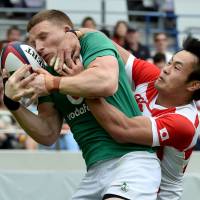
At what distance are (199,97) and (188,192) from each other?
4.48 feet

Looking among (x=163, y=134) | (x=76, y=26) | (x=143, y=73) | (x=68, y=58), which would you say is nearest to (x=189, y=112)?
(x=163, y=134)

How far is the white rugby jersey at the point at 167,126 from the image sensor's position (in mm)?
3701

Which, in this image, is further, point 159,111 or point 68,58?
point 159,111

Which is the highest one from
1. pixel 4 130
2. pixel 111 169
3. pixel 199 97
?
pixel 199 97

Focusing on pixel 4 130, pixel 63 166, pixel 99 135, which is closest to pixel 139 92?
pixel 99 135

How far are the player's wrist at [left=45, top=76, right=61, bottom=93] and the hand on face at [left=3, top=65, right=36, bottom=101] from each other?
75mm

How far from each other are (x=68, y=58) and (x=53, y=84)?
0.22 metres

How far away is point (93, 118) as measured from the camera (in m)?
3.67

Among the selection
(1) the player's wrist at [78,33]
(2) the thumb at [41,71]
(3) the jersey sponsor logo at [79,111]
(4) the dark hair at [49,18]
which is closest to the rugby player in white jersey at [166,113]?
(3) the jersey sponsor logo at [79,111]

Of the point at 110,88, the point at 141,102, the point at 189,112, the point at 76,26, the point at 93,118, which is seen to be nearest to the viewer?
the point at 110,88

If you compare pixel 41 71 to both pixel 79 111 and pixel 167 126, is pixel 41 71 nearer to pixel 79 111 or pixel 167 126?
pixel 79 111

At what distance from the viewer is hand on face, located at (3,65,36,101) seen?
11.4 feet

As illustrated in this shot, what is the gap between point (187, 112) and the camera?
381cm

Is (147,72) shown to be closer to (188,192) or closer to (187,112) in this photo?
(187,112)
